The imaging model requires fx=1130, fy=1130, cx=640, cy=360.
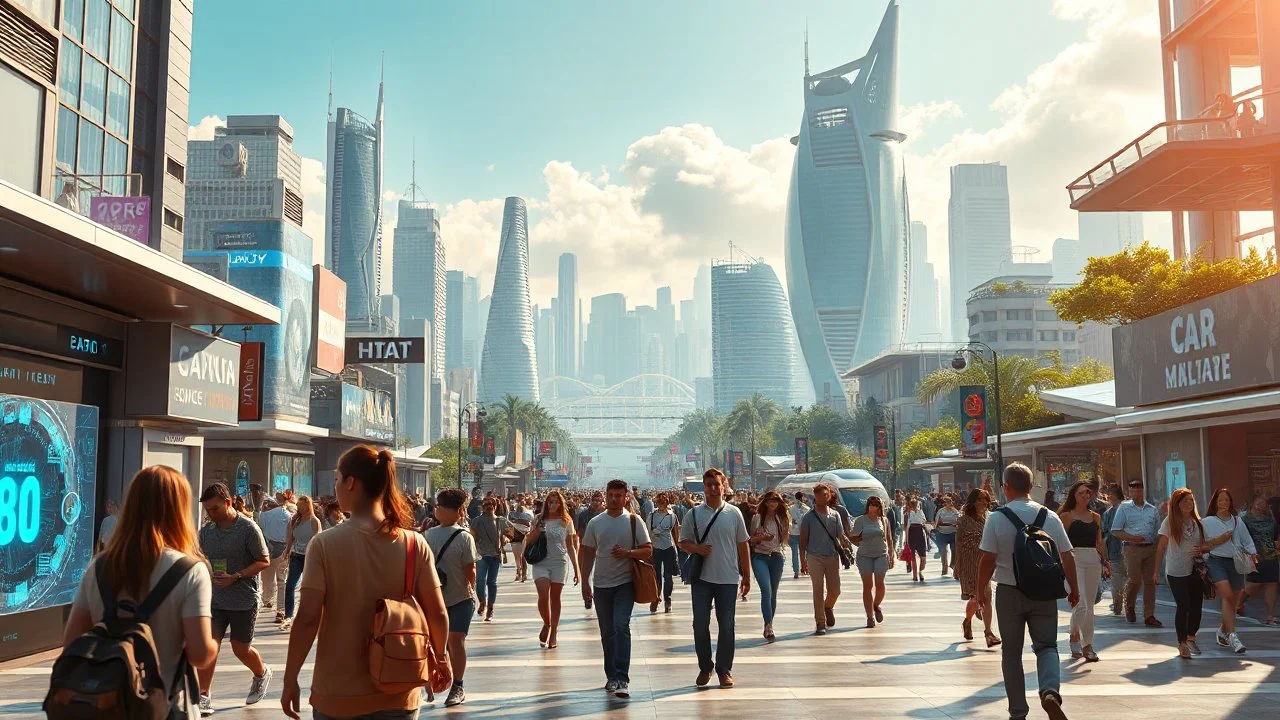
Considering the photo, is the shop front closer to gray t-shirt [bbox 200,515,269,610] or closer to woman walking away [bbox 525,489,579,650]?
gray t-shirt [bbox 200,515,269,610]

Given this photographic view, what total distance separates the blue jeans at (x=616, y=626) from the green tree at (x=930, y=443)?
70180mm

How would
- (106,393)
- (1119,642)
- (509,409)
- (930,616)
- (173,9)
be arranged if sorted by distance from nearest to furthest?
1. (1119,642)
2. (106,393)
3. (930,616)
4. (173,9)
5. (509,409)

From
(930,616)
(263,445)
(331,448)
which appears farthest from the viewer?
(331,448)

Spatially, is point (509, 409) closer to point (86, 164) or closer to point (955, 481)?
point (955, 481)

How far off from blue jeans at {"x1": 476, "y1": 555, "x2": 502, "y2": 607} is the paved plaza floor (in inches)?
22.4

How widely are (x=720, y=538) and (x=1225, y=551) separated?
6047 millimetres

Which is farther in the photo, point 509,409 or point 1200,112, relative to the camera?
point 509,409

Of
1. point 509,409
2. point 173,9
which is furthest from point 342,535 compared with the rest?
point 509,409

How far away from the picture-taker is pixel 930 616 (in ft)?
53.0

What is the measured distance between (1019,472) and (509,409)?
106m

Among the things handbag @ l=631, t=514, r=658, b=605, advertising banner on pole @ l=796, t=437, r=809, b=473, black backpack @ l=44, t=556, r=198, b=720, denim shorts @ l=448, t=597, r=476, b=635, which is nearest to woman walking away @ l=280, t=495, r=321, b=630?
denim shorts @ l=448, t=597, r=476, b=635

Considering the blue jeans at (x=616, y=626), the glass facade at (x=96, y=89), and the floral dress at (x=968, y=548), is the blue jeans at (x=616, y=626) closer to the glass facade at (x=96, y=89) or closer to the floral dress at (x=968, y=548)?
the floral dress at (x=968, y=548)

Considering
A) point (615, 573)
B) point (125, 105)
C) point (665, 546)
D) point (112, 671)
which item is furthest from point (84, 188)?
point (112, 671)

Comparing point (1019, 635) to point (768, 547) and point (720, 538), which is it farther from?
point (768, 547)
